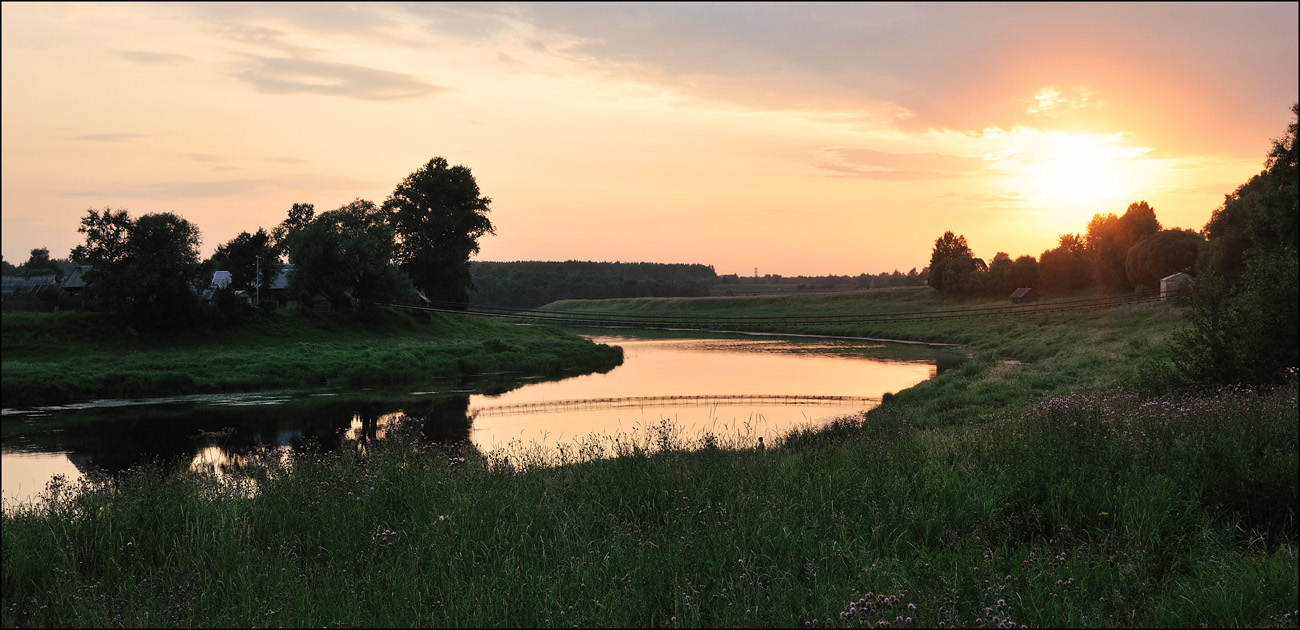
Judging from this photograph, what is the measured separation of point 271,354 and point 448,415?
15.0 metres

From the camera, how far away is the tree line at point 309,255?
27.4 meters

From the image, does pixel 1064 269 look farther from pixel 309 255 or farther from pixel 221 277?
pixel 221 277

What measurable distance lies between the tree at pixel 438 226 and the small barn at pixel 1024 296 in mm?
59227

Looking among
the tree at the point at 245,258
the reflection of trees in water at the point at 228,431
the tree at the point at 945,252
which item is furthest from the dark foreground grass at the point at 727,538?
the tree at the point at 945,252

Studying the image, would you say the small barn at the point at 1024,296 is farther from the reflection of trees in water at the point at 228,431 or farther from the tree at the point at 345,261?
the reflection of trees in water at the point at 228,431

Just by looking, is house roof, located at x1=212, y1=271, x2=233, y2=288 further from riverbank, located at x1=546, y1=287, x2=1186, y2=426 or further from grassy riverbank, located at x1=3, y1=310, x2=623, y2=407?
riverbank, located at x1=546, y1=287, x2=1186, y2=426

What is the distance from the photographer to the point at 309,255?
1818 inches

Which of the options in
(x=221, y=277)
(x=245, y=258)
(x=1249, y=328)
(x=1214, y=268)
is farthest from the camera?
(x=221, y=277)

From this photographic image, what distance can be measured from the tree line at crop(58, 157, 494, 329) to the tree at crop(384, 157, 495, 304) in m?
0.08

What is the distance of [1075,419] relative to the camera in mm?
8000

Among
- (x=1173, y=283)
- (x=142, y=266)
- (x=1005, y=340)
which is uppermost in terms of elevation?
(x=142, y=266)

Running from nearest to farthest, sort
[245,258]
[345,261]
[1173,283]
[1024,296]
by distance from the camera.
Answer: [345,261]
[245,258]
[1173,283]
[1024,296]

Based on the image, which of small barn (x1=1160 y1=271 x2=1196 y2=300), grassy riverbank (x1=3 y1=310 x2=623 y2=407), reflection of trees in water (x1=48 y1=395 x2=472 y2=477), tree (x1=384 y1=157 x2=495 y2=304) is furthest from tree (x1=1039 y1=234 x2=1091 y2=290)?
reflection of trees in water (x1=48 y1=395 x2=472 y2=477)

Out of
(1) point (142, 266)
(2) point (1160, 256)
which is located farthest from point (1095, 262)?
(1) point (142, 266)
